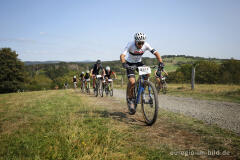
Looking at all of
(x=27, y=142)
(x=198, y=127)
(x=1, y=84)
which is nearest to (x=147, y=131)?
(x=198, y=127)

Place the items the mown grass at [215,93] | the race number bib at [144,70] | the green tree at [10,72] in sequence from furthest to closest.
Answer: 1. the green tree at [10,72]
2. the mown grass at [215,93]
3. the race number bib at [144,70]

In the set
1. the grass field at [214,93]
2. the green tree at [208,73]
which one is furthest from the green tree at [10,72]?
the green tree at [208,73]

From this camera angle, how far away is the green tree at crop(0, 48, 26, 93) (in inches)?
1593

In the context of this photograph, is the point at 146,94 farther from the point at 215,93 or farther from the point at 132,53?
the point at 215,93

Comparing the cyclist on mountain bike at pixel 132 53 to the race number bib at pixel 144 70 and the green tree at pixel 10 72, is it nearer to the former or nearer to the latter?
the race number bib at pixel 144 70

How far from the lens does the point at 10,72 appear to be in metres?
41.6

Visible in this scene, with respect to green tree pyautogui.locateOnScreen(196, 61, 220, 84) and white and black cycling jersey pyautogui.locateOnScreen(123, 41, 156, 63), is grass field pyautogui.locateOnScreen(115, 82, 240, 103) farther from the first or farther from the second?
green tree pyautogui.locateOnScreen(196, 61, 220, 84)

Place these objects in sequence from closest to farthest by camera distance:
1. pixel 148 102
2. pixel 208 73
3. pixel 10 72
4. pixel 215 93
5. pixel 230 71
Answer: pixel 148 102 < pixel 215 93 < pixel 10 72 < pixel 230 71 < pixel 208 73

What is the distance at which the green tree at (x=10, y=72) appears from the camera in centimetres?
4047

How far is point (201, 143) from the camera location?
9.57 feet

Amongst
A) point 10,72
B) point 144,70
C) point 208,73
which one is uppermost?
point 10,72

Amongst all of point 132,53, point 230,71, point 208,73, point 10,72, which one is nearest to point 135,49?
point 132,53

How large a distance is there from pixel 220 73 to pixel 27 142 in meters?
66.9

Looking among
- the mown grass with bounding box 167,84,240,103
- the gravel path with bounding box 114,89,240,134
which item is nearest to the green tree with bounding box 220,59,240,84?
the mown grass with bounding box 167,84,240,103
